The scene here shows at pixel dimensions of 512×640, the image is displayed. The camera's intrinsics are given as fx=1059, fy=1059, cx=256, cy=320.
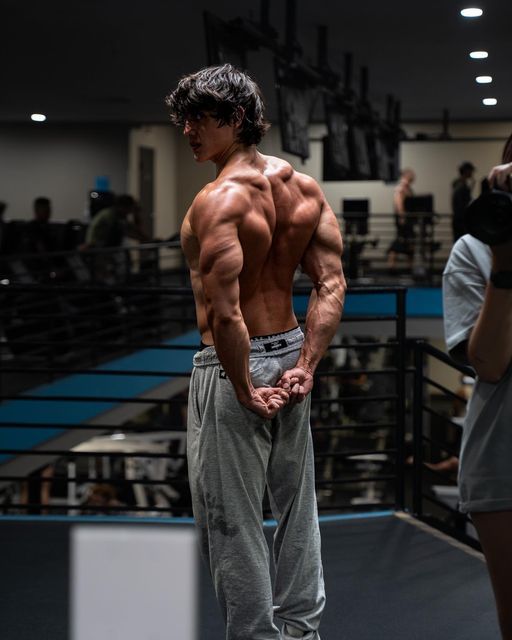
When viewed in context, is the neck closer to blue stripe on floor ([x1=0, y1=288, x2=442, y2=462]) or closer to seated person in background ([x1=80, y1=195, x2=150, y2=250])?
blue stripe on floor ([x1=0, y1=288, x2=442, y2=462])

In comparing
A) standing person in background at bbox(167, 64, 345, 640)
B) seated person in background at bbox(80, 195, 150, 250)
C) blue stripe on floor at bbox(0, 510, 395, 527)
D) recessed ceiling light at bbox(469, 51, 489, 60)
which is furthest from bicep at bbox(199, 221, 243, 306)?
recessed ceiling light at bbox(469, 51, 489, 60)

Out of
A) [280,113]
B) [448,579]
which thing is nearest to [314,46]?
[280,113]

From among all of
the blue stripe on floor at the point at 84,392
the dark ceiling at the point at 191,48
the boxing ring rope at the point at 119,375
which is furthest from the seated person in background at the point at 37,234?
the dark ceiling at the point at 191,48

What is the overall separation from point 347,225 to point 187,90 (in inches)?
524

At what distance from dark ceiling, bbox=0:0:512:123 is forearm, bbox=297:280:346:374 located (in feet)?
23.8

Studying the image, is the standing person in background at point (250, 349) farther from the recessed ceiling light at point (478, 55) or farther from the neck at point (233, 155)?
the recessed ceiling light at point (478, 55)

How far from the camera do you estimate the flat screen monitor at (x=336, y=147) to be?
36.5 ft

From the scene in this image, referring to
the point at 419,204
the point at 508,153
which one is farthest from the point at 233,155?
the point at 419,204

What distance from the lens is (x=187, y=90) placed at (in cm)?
242

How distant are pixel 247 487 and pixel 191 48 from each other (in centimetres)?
1011

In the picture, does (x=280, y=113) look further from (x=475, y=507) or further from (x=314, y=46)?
(x=475, y=507)

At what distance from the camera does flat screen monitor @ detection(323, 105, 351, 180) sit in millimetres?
11133

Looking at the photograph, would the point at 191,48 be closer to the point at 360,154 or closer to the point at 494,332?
the point at 360,154

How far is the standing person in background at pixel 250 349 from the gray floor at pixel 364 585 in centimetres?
91
